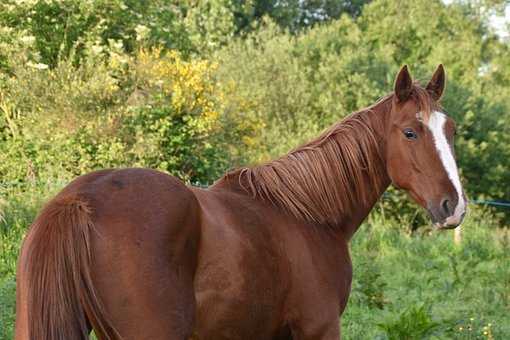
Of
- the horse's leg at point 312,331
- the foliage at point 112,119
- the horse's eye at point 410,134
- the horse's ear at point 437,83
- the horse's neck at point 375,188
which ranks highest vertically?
the horse's ear at point 437,83

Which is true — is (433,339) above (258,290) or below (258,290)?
below

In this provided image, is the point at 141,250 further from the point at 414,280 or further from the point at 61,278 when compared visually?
the point at 414,280

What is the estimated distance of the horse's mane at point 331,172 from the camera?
433 cm

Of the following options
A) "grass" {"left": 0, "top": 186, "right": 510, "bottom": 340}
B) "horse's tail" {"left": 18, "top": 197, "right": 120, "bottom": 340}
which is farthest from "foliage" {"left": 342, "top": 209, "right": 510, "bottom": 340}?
"horse's tail" {"left": 18, "top": 197, "right": 120, "bottom": 340}

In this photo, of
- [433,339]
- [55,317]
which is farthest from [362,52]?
[55,317]

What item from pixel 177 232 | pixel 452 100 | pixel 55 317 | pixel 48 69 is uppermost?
pixel 177 232

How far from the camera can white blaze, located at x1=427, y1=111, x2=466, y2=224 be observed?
4.22 m

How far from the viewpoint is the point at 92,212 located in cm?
330

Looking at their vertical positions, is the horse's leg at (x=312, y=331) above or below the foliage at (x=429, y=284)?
above

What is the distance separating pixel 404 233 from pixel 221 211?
8.63 meters

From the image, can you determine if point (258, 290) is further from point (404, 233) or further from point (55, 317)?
point (404, 233)

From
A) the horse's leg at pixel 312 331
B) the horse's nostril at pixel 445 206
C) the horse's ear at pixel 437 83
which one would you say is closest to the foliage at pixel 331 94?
the horse's ear at pixel 437 83

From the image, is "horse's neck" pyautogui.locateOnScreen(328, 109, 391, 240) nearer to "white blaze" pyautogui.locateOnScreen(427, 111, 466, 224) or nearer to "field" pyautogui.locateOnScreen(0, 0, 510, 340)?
"white blaze" pyautogui.locateOnScreen(427, 111, 466, 224)

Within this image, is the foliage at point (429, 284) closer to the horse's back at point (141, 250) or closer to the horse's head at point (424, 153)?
the horse's head at point (424, 153)
